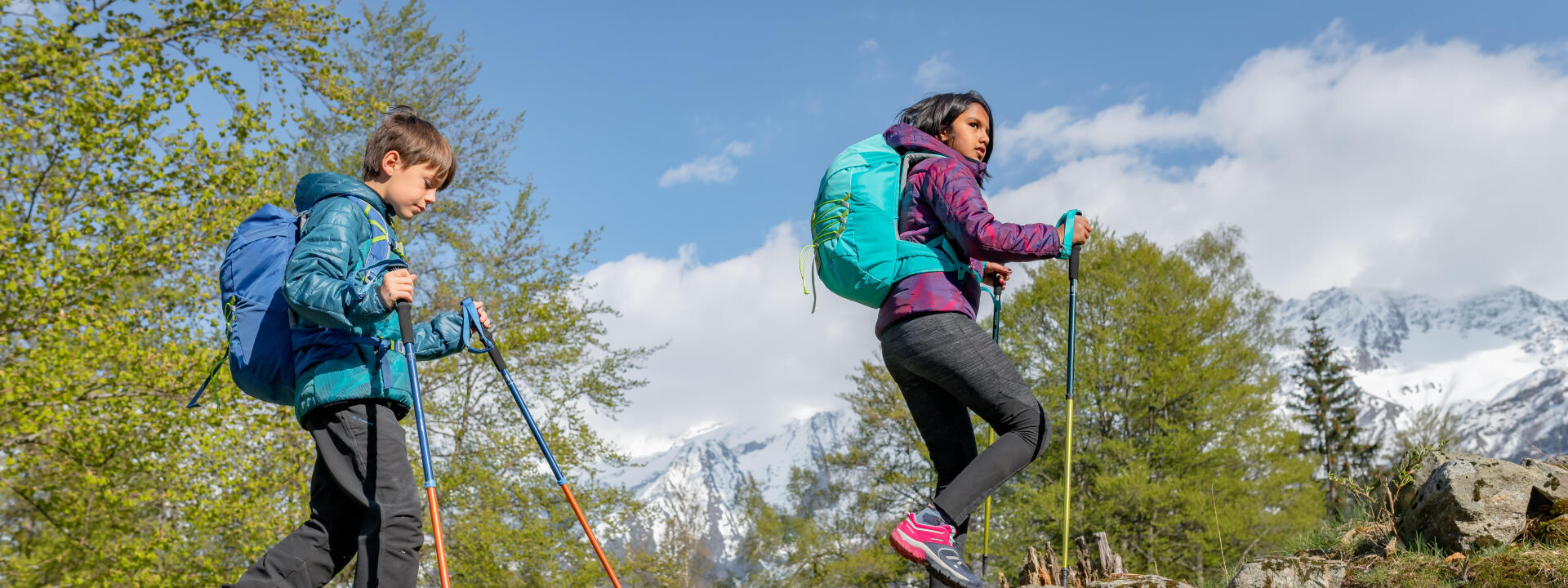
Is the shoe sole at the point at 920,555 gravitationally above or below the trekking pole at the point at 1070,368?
below

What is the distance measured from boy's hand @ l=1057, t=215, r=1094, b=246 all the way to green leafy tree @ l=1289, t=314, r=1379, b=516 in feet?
121

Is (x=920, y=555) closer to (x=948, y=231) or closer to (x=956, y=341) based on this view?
(x=956, y=341)

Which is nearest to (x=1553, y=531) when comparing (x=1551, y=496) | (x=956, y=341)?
(x=1551, y=496)

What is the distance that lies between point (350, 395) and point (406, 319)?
0.96 ft

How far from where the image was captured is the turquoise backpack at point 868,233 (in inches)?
132

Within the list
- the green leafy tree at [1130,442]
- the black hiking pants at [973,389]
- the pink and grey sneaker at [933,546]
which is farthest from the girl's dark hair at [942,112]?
the green leafy tree at [1130,442]

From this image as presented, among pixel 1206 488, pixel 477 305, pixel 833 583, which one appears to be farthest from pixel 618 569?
pixel 477 305

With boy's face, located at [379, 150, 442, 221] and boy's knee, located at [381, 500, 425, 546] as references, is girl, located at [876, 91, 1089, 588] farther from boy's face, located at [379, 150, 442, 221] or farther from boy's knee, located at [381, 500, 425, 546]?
boy's face, located at [379, 150, 442, 221]

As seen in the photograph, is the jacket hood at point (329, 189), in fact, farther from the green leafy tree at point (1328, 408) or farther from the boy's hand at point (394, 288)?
the green leafy tree at point (1328, 408)

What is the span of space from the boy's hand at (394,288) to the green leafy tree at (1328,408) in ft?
126

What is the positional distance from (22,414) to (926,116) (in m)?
9.59

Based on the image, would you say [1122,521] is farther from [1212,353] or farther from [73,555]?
[73,555]

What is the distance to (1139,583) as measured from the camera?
417 cm

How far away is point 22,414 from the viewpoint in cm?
895
